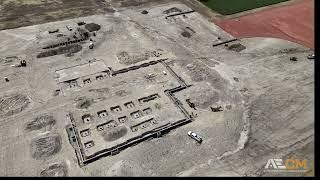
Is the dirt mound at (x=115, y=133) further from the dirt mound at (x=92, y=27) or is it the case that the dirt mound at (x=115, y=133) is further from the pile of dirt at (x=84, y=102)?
the dirt mound at (x=92, y=27)

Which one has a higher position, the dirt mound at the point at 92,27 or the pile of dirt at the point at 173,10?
the pile of dirt at the point at 173,10

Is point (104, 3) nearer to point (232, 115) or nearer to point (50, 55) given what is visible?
point (50, 55)

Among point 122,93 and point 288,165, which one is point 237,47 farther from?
point 288,165

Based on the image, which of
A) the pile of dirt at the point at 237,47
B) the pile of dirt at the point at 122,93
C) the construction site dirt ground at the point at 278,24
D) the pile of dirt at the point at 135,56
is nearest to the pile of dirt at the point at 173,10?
the construction site dirt ground at the point at 278,24

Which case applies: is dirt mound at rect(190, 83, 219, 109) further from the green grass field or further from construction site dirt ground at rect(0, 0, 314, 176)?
the green grass field

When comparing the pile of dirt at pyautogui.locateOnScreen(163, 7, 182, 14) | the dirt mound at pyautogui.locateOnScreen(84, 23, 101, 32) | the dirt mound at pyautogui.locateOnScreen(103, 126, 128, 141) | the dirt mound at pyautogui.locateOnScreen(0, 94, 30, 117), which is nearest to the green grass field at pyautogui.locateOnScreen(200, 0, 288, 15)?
the pile of dirt at pyautogui.locateOnScreen(163, 7, 182, 14)

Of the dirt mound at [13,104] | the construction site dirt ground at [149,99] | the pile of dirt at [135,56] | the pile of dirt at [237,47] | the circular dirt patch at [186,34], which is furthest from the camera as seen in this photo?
the circular dirt patch at [186,34]
